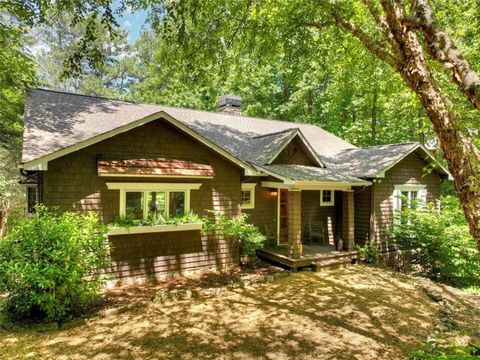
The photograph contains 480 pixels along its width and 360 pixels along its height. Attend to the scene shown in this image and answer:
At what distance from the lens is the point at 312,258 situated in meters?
9.57

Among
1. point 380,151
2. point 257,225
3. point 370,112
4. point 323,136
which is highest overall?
point 370,112

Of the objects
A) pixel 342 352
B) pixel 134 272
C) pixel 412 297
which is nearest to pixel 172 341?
pixel 342 352

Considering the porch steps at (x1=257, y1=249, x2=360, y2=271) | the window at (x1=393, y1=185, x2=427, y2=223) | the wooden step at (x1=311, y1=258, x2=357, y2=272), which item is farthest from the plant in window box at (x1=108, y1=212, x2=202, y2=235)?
the window at (x1=393, y1=185, x2=427, y2=223)

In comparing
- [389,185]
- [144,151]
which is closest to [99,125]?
[144,151]

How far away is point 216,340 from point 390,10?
5276mm

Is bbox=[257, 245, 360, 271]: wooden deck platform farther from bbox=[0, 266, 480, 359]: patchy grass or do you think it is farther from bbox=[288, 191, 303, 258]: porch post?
bbox=[0, 266, 480, 359]: patchy grass

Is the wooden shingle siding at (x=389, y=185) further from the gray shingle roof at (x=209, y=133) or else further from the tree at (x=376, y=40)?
the tree at (x=376, y=40)

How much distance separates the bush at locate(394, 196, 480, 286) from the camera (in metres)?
9.91

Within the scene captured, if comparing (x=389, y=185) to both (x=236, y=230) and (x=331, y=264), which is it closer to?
(x=331, y=264)

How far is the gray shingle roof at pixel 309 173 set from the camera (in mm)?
9547

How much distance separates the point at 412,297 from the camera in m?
7.64

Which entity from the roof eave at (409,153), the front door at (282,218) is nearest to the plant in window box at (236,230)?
the front door at (282,218)

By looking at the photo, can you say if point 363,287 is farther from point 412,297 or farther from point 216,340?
point 216,340

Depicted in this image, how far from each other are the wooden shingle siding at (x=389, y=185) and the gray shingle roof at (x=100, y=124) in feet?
10.8
